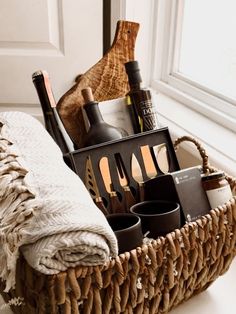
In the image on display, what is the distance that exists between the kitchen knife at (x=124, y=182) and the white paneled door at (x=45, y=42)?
0.60 meters

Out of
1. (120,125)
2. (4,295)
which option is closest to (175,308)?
(4,295)

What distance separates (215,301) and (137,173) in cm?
27

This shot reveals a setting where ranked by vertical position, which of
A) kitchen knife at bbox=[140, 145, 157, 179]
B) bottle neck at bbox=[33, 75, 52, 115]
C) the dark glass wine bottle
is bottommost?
kitchen knife at bbox=[140, 145, 157, 179]

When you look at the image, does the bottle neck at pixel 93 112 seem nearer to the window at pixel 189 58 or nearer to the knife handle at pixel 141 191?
the knife handle at pixel 141 191

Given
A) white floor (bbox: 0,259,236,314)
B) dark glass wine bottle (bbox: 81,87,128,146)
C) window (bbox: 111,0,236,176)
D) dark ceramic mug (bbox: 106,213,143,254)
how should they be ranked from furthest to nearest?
window (bbox: 111,0,236,176) < dark glass wine bottle (bbox: 81,87,128,146) < white floor (bbox: 0,259,236,314) < dark ceramic mug (bbox: 106,213,143,254)

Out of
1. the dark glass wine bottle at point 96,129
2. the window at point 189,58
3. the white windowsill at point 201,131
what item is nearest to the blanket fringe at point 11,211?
the dark glass wine bottle at point 96,129

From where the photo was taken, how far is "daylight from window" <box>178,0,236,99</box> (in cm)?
131

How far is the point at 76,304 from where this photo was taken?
1.88 feet

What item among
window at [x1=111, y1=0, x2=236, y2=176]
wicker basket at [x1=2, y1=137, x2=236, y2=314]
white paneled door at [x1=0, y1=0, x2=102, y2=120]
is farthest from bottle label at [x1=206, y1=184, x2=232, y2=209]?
white paneled door at [x1=0, y1=0, x2=102, y2=120]

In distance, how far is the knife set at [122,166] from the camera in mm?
783

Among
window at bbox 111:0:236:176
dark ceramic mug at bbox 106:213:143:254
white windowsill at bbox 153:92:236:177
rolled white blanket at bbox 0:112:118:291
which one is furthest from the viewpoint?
window at bbox 111:0:236:176

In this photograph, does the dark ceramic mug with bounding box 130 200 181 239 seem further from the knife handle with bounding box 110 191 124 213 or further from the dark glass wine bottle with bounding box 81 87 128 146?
the dark glass wine bottle with bounding box 81 87 128 146

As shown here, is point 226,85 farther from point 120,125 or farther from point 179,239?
point 179,239

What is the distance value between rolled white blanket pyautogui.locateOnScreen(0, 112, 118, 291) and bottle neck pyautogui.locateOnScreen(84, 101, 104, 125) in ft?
0.84
